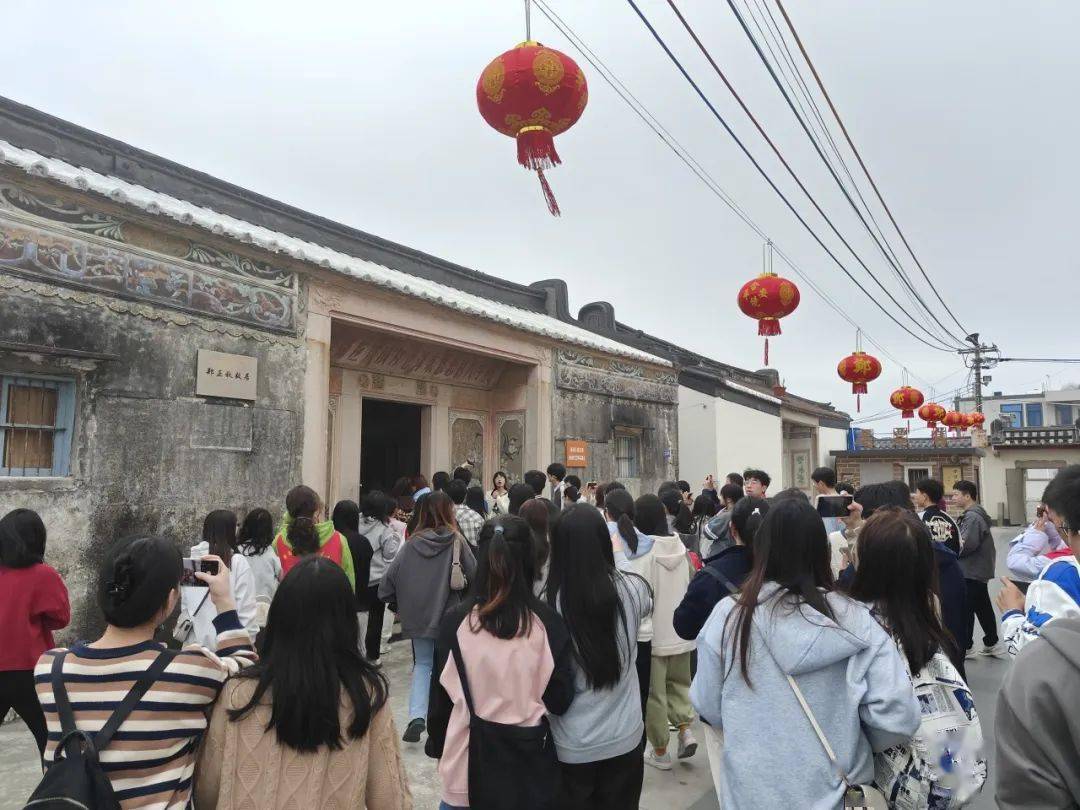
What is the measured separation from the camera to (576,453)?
10750 millimetres

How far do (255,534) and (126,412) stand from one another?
7.42 feet

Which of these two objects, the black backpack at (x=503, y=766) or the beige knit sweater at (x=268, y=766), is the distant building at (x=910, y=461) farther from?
the beige knit sweater at (x=268, y=766)

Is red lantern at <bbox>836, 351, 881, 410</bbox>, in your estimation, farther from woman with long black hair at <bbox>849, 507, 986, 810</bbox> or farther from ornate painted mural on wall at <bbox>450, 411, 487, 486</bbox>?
woman with long black hair at <bbox>849, 507, 986, 810</bbox>

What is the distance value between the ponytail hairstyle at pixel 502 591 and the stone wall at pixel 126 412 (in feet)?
14.0

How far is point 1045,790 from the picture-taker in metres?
1.20

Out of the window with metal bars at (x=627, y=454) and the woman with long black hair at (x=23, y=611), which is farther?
the window with metal bars at (x=627, y=454)

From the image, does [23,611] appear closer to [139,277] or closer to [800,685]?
[800,685]

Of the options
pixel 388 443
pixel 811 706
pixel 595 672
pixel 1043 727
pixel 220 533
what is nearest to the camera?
pixel 1043 727

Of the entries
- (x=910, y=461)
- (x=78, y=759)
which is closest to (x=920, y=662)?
(x=78, y=759)

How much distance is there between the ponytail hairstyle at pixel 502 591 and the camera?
7.43 ft

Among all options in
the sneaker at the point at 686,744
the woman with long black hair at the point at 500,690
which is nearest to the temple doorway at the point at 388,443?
the sneaker at the point at 686,744

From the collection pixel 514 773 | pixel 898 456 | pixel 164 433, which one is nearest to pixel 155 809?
pixel 514 773

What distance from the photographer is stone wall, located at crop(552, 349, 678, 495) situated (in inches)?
424

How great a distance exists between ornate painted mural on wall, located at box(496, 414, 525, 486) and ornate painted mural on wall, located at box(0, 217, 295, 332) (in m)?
4.40
